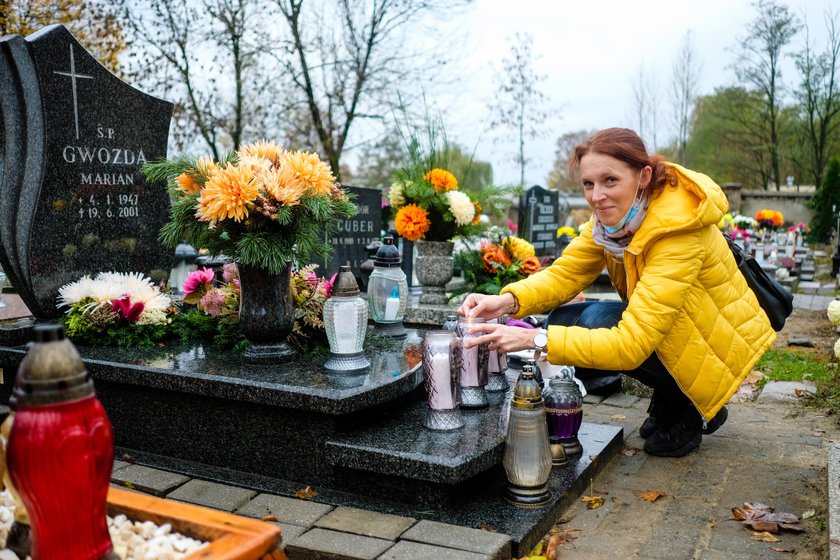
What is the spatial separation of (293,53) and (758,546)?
1590 centimetres

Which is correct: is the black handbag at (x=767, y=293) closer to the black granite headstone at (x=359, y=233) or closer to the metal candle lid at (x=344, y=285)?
the metal candle lid at (x=344, y=285)

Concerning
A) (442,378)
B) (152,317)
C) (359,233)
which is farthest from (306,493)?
(359,233)

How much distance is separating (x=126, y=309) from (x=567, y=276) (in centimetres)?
234

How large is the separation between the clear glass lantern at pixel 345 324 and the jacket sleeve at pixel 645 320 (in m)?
0.95

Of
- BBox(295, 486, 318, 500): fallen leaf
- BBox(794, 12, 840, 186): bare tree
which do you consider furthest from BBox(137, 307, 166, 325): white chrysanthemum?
BBox(794, 12, 840, 186): bare tree

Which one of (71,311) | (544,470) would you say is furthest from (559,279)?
(71,311)

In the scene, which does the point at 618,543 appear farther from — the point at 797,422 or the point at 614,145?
the point at 797,422

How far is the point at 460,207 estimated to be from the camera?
595 centimetres

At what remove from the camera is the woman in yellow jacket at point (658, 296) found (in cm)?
297

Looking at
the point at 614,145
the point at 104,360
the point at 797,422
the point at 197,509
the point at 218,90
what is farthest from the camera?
the point at 218,90

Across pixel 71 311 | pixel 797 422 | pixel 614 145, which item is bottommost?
pixel 797 422

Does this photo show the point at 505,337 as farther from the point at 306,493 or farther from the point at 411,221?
the point at 411,221

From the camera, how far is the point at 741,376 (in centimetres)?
328

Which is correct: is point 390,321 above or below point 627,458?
above
